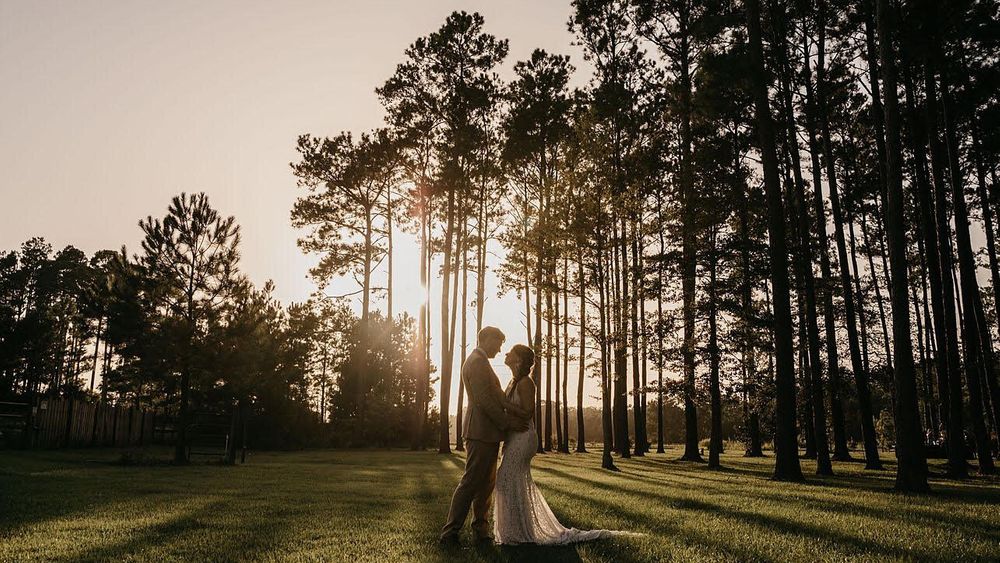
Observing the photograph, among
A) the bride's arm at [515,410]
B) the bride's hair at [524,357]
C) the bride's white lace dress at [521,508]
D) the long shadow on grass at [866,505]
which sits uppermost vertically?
the bride's hair at [524,357]

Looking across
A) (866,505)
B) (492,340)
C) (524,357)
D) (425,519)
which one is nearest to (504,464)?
(524,357)

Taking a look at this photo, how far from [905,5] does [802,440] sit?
123 ft

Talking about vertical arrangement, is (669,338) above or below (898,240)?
below

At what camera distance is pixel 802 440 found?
45.9 metres

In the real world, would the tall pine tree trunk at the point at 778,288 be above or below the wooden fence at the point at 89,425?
above

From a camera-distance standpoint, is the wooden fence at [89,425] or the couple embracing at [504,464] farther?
the wooden fence at [89,425]

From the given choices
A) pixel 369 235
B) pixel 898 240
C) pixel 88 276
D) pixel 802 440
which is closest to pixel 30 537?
pixel 898 240

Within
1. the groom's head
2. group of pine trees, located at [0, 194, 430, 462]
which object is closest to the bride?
the groom's head

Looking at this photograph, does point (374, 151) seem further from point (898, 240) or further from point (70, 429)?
point (898, 240)

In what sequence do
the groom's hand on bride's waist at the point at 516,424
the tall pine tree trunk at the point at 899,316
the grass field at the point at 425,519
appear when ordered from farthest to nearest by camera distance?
1. the tall pine tree trunk at the point at 899,316
2. the groom's hand on bride's waist at the point at 516,424
3. the grass field at the point at 425,519

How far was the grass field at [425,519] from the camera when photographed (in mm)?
6035

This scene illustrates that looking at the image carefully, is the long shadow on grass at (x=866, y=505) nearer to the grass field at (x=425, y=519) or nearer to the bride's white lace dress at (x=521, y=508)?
the grass field at (x=425, y=519)

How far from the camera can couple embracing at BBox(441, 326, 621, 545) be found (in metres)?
6.66

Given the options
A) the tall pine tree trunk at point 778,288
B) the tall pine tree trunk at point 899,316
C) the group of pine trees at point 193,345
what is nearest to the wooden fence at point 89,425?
the group of pine trees at point 193,345
